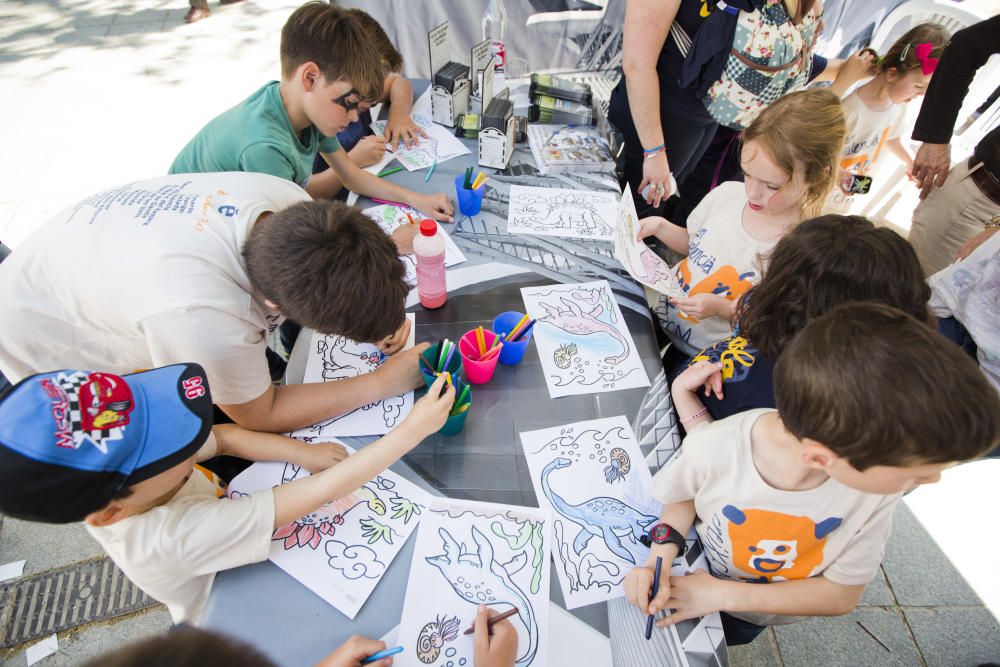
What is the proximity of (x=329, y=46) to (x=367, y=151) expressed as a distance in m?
0.50

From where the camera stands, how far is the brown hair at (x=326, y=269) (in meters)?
1.03

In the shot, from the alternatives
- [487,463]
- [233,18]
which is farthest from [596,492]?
[233,18]

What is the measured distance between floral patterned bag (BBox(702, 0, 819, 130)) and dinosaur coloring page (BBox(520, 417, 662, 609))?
1307mm

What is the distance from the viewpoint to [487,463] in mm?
1134

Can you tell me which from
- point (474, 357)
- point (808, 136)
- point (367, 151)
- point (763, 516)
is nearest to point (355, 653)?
point (474, 357)

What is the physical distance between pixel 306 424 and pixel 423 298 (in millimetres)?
463

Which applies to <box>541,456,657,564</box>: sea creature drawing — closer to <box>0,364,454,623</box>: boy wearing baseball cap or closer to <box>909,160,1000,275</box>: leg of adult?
<box>0,364,454,623</box>: boy wearing baseball cap

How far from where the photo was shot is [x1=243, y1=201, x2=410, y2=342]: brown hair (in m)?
1.03

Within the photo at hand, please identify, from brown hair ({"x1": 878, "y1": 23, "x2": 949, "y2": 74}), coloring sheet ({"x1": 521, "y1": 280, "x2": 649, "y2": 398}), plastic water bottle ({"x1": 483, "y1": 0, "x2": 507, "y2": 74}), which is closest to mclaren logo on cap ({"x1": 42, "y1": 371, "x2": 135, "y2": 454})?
coloring sheet ({"x1": 521, "y1": 280, "x2": 649, "y2": 398})

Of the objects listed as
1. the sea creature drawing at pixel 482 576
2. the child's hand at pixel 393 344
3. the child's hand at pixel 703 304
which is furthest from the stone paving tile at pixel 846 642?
the child's hand at pixel 393 344

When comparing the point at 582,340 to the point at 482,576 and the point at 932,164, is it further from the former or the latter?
the point at 932,164

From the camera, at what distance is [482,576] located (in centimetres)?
96

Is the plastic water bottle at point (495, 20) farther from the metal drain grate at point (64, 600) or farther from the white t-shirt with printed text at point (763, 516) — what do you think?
the metal drain grate at point (64, 600)

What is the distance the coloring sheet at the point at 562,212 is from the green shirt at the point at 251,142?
2.44 ft
